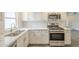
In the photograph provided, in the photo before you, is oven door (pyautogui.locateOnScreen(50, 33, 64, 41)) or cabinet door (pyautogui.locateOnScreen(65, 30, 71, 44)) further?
oven door (pyautogui.locateOnScreen(50, 33, 64, 41))

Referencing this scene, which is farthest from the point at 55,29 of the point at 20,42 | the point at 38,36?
the point at 20,42

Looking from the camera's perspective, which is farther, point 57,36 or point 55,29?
point 57,36

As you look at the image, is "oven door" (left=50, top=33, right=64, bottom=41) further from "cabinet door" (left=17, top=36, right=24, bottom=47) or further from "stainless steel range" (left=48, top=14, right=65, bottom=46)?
"cabinet door" (left=17, top=36, right=24, bottom=47)

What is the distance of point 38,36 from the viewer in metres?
1.20

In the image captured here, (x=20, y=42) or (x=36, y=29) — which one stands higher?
(x=36, y=29)

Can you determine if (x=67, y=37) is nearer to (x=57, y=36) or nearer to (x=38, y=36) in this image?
(x=57, y=36)

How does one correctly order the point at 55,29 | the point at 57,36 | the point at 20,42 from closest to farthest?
the point at 20,42, the point at 55,29, the point at 57,36

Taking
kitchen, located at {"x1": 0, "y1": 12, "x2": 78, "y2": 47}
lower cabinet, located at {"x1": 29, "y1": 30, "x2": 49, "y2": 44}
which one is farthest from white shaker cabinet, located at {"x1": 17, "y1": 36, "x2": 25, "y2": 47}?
lower cabinet, located at {"x1": 29, "y1": 30, "x2": 49, "y2": 44}

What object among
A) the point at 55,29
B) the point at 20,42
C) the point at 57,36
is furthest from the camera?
the point at 57,36

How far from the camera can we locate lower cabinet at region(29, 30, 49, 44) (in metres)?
1.16
